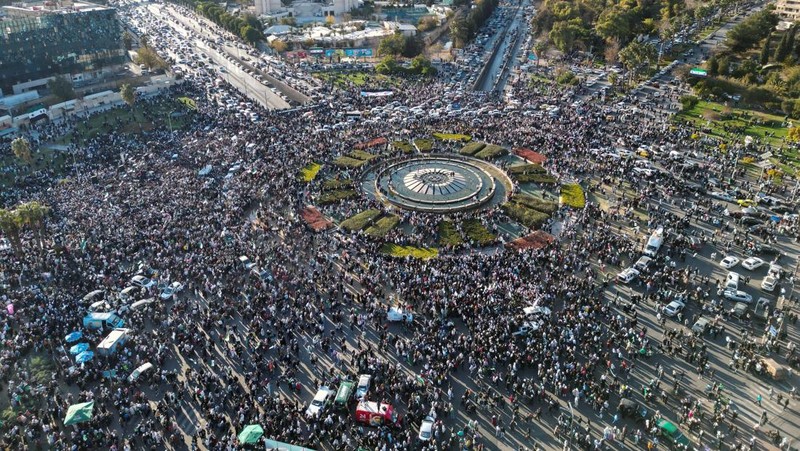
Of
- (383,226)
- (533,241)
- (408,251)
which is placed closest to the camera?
(408,251)

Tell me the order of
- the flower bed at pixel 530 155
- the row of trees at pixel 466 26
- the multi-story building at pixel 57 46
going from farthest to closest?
the row of trees at pixel 466 26 → the multi-story building at pixel 57 46 → the flower bed at pixel 530 155

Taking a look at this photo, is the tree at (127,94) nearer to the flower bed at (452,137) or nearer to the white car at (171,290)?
the flower bed at (452,137)

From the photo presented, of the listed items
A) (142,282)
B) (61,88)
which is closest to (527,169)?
Result: (142,282)

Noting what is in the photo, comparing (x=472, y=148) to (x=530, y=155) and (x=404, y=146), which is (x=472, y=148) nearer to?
(x=530, y=155)

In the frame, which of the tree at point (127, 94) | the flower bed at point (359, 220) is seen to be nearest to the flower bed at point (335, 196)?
the flower bed at point (359, 220)

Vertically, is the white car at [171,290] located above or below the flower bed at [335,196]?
below

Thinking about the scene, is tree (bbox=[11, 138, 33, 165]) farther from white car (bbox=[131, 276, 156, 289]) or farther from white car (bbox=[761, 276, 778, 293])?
white car (bbox=[761, 276, 778, 293])
